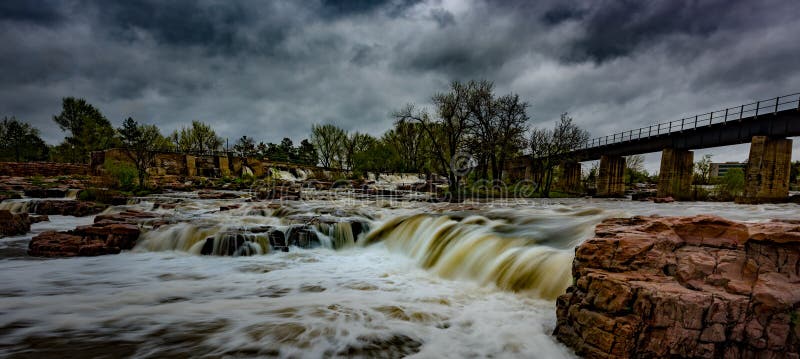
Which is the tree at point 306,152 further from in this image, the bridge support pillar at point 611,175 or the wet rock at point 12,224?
the wet rock at point 12,224

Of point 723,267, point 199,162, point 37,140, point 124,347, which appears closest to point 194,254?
point 124,347

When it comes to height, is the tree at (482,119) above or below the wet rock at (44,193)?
above

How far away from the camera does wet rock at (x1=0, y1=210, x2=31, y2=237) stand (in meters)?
9.53

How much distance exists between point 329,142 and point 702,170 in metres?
61.4

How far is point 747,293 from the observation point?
9.09 ft

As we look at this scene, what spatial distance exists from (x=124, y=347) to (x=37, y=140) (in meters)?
91.2

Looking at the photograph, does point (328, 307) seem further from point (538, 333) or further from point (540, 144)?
point (540, 144)

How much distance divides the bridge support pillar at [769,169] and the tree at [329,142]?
202 feet

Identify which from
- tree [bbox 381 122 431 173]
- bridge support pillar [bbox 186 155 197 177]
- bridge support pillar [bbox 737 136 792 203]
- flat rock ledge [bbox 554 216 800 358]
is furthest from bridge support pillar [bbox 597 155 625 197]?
bridge support pillar [bbox 186 155 197 177]

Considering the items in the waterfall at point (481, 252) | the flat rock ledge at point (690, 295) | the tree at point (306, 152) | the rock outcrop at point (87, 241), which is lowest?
the rock outcrop at point (87, 241)

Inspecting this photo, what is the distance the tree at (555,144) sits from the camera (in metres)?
29.8

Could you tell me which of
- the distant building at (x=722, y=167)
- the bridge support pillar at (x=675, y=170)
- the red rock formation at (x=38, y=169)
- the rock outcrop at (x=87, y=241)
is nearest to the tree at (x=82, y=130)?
the red rock formation at (x=38, y=169)

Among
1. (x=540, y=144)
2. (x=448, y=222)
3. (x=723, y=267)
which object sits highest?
(x=540, y=144)

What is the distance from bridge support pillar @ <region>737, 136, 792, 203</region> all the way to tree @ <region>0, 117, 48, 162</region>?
95961 mm
